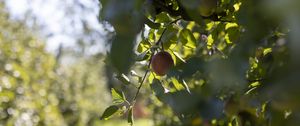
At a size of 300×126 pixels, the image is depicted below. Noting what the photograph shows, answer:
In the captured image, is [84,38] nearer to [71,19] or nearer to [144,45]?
[71,19]

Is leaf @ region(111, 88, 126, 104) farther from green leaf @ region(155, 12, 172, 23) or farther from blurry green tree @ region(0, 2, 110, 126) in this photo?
blurry green tree @ region(0, 2, 110, 126)

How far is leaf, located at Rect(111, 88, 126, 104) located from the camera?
1.08m

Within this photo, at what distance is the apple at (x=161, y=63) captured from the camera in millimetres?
872

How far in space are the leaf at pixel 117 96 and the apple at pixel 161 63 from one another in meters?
0.21

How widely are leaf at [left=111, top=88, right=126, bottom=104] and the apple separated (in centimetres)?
21

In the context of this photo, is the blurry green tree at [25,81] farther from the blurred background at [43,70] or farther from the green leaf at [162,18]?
the green leaf at [162,18]

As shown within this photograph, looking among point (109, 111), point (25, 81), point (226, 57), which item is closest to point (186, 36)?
point (109, 111)

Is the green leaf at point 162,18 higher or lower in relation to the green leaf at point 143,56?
higher

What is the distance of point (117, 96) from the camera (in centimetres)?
109

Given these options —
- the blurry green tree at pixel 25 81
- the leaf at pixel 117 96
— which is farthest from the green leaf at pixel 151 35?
the blurry green tree at pixel 25 81

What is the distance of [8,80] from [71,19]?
8.06 feet

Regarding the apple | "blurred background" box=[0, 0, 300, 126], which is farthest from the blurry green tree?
the apple

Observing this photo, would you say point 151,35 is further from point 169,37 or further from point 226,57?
point 226,57

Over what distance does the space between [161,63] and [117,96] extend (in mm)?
247
